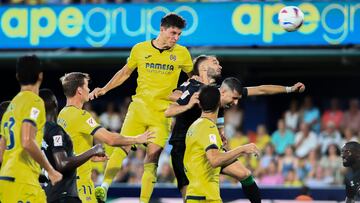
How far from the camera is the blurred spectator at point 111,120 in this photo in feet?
72.1

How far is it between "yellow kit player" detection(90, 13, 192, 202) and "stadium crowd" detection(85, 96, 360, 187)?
6728mm

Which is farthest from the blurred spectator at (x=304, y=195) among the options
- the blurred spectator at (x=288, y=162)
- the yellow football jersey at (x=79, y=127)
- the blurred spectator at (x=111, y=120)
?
the blurred spectator at (x=111, y=120)

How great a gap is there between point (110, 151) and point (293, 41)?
8323 millimetres

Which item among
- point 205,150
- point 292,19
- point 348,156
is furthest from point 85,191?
point 292,19

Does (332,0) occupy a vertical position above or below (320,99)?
above

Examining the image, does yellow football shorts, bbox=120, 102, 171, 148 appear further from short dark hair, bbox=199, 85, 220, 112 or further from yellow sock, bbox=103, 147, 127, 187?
short dark hair, bbox=199, 85, 220, 112

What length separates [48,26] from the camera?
70.3 ft

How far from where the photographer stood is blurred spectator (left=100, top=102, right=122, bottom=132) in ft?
72.1

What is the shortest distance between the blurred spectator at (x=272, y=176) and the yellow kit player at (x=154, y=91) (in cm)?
723

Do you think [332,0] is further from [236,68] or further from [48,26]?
[48,26]

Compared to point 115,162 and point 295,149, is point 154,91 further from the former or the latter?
point 295,149

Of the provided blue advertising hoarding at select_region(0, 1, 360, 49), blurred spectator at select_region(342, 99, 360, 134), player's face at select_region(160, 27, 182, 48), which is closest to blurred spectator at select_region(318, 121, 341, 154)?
blurred spectator at select_region(342, 99, 360, 134)

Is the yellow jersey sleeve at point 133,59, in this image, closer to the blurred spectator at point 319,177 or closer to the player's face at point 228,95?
the player's face at point 228,95

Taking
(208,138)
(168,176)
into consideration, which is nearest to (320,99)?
(168,176)
